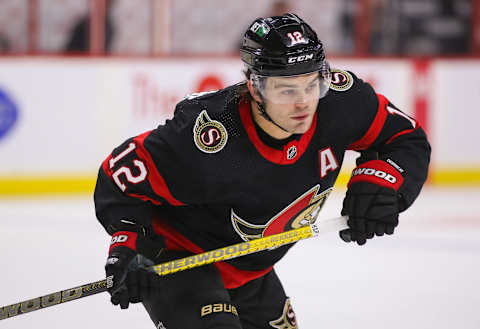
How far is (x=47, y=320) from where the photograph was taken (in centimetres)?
329

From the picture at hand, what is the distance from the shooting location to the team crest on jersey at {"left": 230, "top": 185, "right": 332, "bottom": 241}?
2307 millimetres

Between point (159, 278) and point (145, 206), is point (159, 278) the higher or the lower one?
the lower one

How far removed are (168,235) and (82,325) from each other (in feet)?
3.33

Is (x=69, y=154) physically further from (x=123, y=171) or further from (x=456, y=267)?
(x=123, y=171)

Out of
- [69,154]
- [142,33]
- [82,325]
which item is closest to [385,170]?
[82,325]

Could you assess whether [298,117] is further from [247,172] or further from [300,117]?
[247,172]

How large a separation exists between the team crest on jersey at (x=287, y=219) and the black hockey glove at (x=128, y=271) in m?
0.28

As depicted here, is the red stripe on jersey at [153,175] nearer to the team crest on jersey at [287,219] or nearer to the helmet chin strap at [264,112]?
the team crest on jersey at [287,219]

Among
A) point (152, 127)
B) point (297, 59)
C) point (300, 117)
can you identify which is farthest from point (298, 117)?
point (152, 127)

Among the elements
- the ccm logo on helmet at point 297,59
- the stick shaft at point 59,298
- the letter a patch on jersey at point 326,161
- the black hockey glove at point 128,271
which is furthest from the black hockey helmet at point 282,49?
the stick shaft at point 59,298

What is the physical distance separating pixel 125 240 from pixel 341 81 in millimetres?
771

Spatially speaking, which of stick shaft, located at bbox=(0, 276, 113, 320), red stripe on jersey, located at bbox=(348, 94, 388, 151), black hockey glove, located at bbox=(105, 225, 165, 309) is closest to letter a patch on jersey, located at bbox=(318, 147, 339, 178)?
red stripe on jersey, located at bbox=(348, 94, 388, 151)

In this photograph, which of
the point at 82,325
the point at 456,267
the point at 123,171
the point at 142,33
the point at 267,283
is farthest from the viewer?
the point at 142,33

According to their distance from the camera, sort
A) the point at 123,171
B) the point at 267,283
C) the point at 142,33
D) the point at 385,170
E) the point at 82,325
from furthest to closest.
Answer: the point at 142,33 → the point at 82,325 → the point at 267,283 → the point at 385,170 → the point at 123,171
